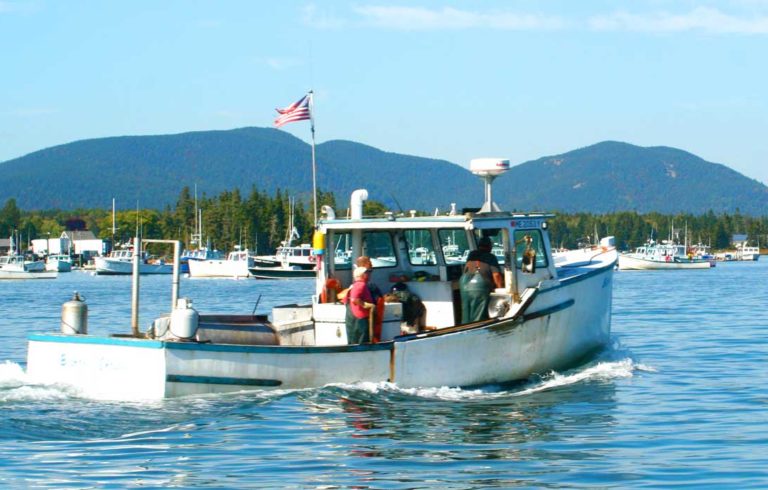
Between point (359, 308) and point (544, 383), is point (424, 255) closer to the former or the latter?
point (359, 308)

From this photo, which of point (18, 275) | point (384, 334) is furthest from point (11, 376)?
point (18, 275)

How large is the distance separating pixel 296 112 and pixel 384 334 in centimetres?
2378

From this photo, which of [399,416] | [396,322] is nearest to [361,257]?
[396,322]

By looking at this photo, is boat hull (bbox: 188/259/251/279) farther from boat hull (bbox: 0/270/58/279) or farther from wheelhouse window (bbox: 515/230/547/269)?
wheelhouse window (bbox: 515/230/547/269)

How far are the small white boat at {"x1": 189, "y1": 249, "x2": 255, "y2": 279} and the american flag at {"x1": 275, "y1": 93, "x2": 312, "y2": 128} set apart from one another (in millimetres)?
54571

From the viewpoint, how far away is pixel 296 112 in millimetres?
40719

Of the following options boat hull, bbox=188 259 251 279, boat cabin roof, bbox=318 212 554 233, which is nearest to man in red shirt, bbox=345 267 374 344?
boat cabin roof, bbox=318 212 554 233

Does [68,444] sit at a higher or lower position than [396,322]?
lower

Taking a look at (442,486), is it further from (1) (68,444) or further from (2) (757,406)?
(2) (757,406)

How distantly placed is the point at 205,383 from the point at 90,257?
16628cm

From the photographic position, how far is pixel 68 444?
45.9 feet

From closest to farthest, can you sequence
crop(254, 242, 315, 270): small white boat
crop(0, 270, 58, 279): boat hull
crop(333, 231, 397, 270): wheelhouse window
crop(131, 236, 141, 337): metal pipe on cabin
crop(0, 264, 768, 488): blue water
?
crop(0, 264, 768, 488): blue water
crop(131, 236, 141, 337): metal pipe on cabin
crop(333, 231, 397, 270): wheelhouse window
crop(254, 242, 315, 270): small white boat
crop(0, 270, 58, 279): boat hull

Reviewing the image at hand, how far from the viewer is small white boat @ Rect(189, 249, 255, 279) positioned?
96188 mm

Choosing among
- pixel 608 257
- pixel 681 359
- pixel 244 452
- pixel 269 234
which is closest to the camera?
pixel 244 452
